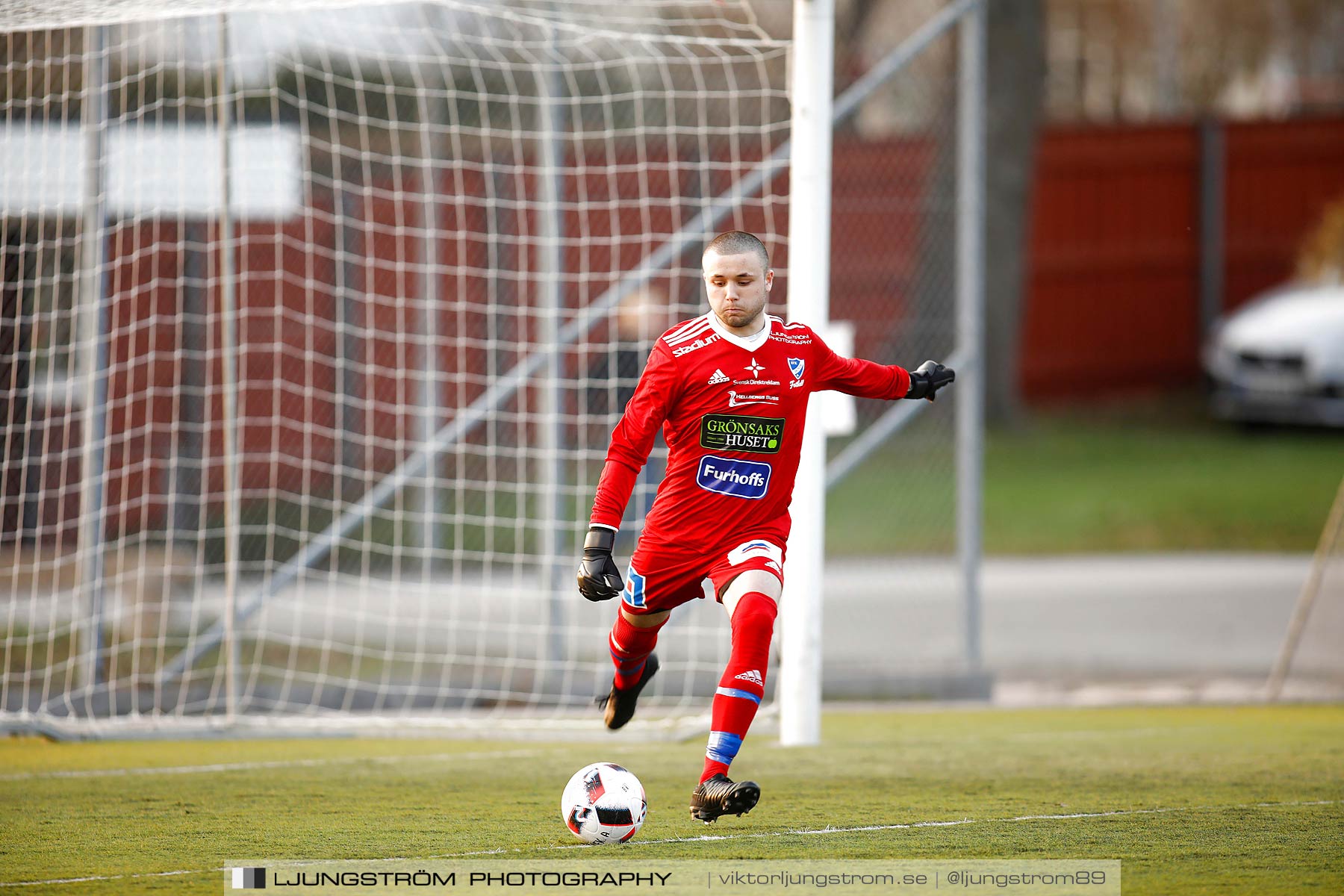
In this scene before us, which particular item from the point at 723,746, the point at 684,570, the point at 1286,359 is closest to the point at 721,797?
the point at 723,746

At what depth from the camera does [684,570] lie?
5.47m

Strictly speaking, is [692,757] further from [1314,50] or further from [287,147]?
[1314,50]

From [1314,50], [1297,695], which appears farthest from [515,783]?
[1314,50]

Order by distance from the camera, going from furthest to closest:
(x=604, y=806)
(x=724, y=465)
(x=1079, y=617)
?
(x=1079, y=617)
(x=724, y=465)
(x=604, y=806)

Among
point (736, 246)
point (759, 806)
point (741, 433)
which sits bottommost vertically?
point (759, 806)

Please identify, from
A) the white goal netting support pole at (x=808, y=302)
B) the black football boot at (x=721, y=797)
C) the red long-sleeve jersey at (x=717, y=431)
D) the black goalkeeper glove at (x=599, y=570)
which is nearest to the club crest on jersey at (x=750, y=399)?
the red long-sleeve jersey at (x=717, y=431)

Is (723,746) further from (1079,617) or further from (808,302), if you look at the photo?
(1079,617)

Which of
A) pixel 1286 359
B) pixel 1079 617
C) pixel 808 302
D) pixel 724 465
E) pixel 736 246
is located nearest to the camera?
pixel 736 246

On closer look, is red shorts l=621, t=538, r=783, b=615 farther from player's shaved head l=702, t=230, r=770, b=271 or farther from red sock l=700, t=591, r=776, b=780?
player's shaved head l=702, t=230, r=770, b=271

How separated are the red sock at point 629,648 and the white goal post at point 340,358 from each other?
130 cm

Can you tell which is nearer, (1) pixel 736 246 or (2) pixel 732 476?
(1) pixel 736 246

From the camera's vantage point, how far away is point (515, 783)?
6176 millimetres

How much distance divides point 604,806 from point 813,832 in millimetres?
723

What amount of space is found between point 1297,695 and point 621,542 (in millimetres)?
Answer: 4307
